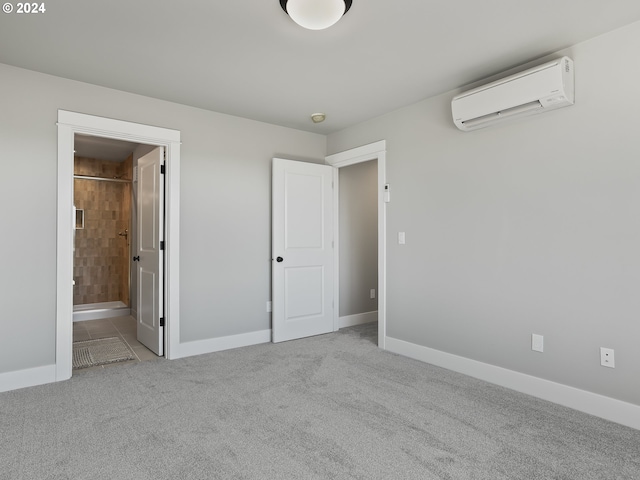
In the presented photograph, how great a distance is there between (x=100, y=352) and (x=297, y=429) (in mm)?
2616

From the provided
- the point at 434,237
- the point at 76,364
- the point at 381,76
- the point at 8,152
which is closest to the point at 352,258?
the point at 434,237

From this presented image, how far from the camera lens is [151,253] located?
3857 millimetres

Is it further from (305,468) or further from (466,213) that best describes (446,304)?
(305,468)

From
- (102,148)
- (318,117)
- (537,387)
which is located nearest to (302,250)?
(318,117)

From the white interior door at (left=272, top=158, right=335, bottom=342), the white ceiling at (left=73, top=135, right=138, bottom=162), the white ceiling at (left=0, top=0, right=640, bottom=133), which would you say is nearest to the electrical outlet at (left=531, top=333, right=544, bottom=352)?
the white ceiling at (left=0, top=0, right=640, bottom=133)

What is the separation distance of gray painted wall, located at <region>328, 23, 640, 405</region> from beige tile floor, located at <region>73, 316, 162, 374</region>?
257 cm

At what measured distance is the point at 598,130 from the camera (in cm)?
244

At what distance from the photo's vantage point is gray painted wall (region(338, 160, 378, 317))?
15.8 feet

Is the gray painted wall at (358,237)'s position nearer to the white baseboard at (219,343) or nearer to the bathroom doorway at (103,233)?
the white baseboard at (219,343)

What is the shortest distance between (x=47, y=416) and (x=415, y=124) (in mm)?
3670

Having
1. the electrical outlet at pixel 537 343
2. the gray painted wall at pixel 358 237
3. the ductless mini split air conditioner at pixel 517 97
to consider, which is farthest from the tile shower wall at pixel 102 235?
the electrical outlet at pixel 537 343

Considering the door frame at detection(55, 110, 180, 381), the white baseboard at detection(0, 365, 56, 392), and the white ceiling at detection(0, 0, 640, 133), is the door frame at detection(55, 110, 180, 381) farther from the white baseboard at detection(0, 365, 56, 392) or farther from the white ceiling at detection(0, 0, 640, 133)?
the white ceiling at detection(0, 0, 640, 133)

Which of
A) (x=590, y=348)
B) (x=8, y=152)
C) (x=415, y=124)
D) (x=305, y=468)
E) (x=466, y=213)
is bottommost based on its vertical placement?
(x=305, y=468)

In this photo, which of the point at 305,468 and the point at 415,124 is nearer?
the point at 305,468
